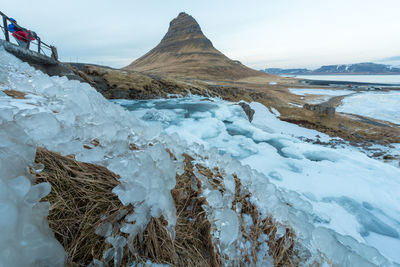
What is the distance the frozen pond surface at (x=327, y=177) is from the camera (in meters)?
2.72

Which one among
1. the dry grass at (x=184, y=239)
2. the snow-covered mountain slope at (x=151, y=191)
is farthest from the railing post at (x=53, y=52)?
the dry grass at (x=184, y=239)

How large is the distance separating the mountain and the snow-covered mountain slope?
59024 millimetres

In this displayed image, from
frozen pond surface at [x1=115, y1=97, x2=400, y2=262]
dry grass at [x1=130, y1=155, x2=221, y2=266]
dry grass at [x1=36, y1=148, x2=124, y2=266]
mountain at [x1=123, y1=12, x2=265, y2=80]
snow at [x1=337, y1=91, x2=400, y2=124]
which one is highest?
mountain at [x1=123, y1=12, x2=265, y2=80]

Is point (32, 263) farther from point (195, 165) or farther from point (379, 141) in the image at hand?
point (379, 141)

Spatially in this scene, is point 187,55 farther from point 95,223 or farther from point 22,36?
point 95,223

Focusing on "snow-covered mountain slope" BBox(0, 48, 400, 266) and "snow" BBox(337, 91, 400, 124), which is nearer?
"snow-covered mountain slope" BBox(0, 48, 400, 266)

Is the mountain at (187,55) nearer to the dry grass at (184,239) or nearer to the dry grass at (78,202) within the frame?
the dry grass at (184,239)

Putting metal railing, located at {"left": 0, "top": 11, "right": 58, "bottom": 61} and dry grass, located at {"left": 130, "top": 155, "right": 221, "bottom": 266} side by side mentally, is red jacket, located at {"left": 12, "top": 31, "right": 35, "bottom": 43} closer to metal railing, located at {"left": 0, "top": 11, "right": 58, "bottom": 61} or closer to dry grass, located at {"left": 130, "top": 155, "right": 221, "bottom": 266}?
metal railing, located at {"left": 0, "top": 11, "right": 58, "bottom": 61}

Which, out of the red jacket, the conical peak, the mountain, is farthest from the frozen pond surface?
the conical peak

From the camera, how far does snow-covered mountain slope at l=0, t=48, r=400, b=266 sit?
2.58 feet

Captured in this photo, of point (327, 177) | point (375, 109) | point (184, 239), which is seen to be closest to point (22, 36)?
point (184, 239)

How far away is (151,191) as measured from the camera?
1.22 metres

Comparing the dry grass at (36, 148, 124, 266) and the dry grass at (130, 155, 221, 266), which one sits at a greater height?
the dry grass at (36, 148, 124, 266)

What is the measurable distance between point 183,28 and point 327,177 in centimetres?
13572
